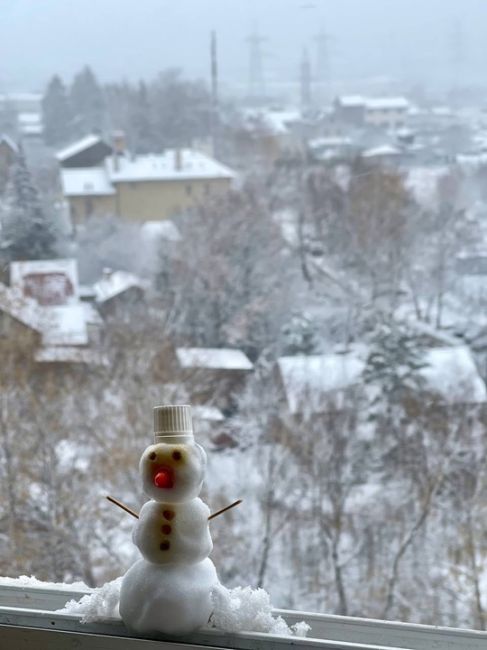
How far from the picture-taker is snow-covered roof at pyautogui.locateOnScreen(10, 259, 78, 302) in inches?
83.0

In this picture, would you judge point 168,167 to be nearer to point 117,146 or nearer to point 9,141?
point 117,146

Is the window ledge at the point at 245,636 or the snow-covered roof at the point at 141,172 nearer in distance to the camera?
the window ledge at the point at 245,636

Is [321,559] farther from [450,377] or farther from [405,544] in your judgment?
[450,377]

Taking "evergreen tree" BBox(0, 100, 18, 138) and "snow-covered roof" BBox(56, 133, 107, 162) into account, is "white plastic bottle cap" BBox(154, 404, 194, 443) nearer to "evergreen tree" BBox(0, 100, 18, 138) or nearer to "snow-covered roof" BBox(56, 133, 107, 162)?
"evergreen tree" BBox(0, 100, 18, 138)

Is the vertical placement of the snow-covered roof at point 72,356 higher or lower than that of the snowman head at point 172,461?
lower

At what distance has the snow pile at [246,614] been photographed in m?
0.41

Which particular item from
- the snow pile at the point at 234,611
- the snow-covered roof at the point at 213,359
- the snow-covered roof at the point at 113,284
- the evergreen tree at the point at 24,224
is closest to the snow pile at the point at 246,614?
the snow pile at the point at 234,611

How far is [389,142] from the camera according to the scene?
2285mm

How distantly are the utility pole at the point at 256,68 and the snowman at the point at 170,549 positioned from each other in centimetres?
184

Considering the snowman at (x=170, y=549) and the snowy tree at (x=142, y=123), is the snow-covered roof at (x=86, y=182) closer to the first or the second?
the snowy tree at (x=142, y=123)

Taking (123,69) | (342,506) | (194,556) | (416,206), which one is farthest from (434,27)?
(194,556)

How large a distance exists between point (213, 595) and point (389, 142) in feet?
6.63

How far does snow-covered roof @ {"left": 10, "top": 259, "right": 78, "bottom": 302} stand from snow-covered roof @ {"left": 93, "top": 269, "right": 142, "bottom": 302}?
0.07 meters

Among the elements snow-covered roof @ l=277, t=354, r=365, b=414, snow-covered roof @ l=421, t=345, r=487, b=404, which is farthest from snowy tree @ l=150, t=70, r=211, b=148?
snow-covered roof @ l=421, t=345, r=487, b=404
